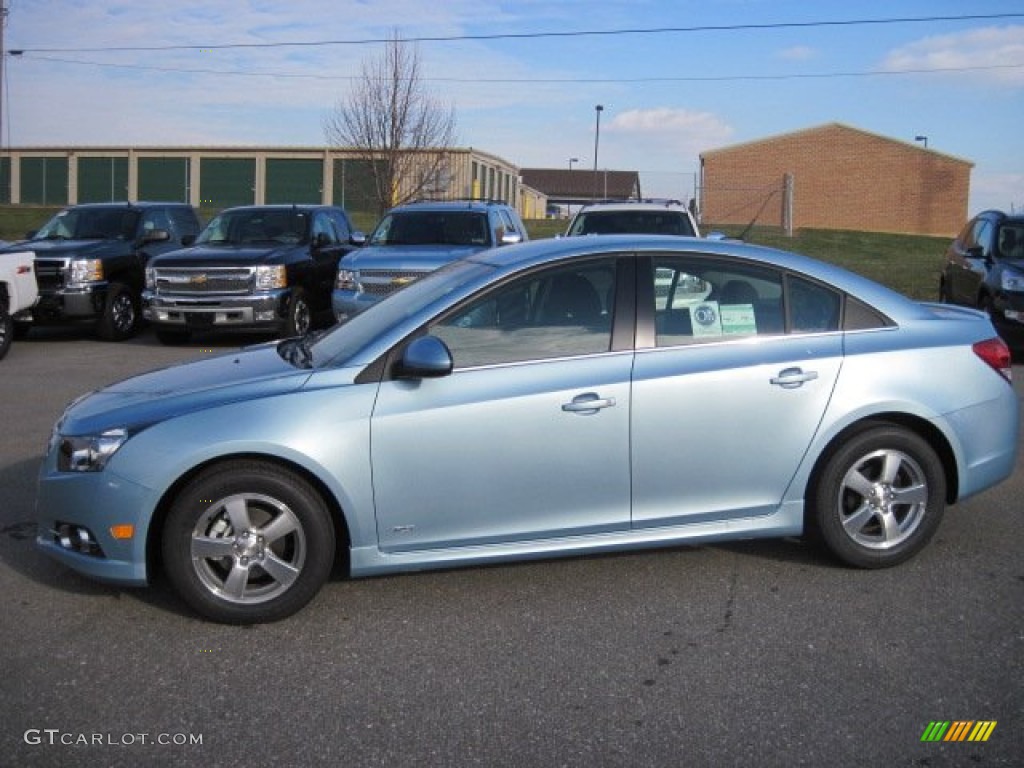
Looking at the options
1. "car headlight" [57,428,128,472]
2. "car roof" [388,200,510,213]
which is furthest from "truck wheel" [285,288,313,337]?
"car headlight" [57,428,128,472]

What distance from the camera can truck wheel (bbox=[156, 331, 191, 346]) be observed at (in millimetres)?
14344

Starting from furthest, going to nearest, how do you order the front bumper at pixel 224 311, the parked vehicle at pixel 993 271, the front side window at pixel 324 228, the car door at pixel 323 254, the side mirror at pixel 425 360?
the front side window at pixel 324 228, the car door at pixel 323 254, the front bumper at pixel 224 311, the parked vehicle at pixel 993 271, the side mirror at pixel 425 360

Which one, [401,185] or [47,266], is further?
[401,185]

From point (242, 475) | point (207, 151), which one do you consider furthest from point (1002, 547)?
point (207, 151)

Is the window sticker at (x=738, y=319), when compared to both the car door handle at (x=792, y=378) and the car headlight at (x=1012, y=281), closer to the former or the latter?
the car door handle at (x=792, y=378)

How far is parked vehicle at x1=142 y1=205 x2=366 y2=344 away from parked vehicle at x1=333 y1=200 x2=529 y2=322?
40.1 inches

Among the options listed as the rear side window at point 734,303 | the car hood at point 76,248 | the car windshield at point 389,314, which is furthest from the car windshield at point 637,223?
the rear side window at point 734,303

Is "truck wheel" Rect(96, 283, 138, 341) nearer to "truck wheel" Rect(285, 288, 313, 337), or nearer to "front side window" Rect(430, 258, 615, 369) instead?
"truck wheel" Rect(285, 288, 313, 337)

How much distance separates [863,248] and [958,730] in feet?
100

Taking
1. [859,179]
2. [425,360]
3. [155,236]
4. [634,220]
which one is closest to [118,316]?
[155,236]

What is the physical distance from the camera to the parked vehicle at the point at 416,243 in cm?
1195

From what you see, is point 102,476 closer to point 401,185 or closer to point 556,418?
point 556,418

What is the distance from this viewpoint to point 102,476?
439 centimetres

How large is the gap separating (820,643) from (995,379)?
1.86 metres
